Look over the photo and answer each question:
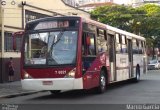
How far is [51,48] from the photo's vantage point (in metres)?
17.0

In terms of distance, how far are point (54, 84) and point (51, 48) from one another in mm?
1378

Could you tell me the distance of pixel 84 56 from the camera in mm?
17234

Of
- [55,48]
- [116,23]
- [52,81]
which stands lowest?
[52,81]

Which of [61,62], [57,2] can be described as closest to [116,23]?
[57,2]

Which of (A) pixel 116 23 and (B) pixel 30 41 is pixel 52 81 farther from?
(A) pixel 116 23

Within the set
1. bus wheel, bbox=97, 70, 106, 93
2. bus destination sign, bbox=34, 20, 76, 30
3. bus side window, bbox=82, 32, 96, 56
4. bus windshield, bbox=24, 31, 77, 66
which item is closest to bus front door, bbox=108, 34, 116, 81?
bus wheel, bbox=97, 70, 106, 93

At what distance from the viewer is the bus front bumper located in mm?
16547

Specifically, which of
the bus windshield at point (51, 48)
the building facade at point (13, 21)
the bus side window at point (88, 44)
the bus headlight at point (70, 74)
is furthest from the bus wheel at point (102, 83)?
the building facade at point (13, 21)

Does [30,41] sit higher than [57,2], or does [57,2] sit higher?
[57,2]

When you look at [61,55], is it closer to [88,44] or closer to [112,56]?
[88,44]

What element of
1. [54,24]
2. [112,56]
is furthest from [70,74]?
[112,56]

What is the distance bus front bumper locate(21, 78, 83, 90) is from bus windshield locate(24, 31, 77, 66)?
645mm

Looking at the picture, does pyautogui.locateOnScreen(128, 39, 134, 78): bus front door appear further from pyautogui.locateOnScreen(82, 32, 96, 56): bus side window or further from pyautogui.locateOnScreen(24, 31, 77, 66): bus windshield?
pyautogui.locateOnScreen(24, 31, 77, 66): bus windshield

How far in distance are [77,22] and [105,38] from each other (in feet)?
11.0
